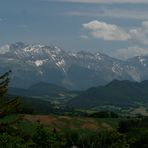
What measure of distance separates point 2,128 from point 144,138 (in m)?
162

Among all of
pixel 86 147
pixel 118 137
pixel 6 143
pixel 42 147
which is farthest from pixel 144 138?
pixel 6 143

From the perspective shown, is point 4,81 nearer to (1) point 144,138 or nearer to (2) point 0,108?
(2) point 0,108

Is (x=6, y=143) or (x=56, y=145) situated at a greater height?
(x=6, y=143)

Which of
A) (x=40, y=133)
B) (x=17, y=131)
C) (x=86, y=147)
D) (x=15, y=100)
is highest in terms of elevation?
(x=15, y=100)

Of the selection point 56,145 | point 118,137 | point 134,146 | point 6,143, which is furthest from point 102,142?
point 6,143

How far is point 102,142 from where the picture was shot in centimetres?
18275

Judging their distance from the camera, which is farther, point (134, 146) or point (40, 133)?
point (134, 146)

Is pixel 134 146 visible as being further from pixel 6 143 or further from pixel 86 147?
pixel 6 143

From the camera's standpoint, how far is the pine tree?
83.7ft

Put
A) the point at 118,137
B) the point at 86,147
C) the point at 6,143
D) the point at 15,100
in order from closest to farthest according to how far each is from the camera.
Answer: the point at 15,100 → the point at 6,143 → the point at 118,137 → the point at 86,147

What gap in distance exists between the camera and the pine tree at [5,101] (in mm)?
25516

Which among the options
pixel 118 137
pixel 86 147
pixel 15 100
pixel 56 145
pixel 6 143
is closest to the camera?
pixel 15 100

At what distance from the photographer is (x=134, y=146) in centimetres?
18650

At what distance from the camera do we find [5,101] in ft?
87.0
